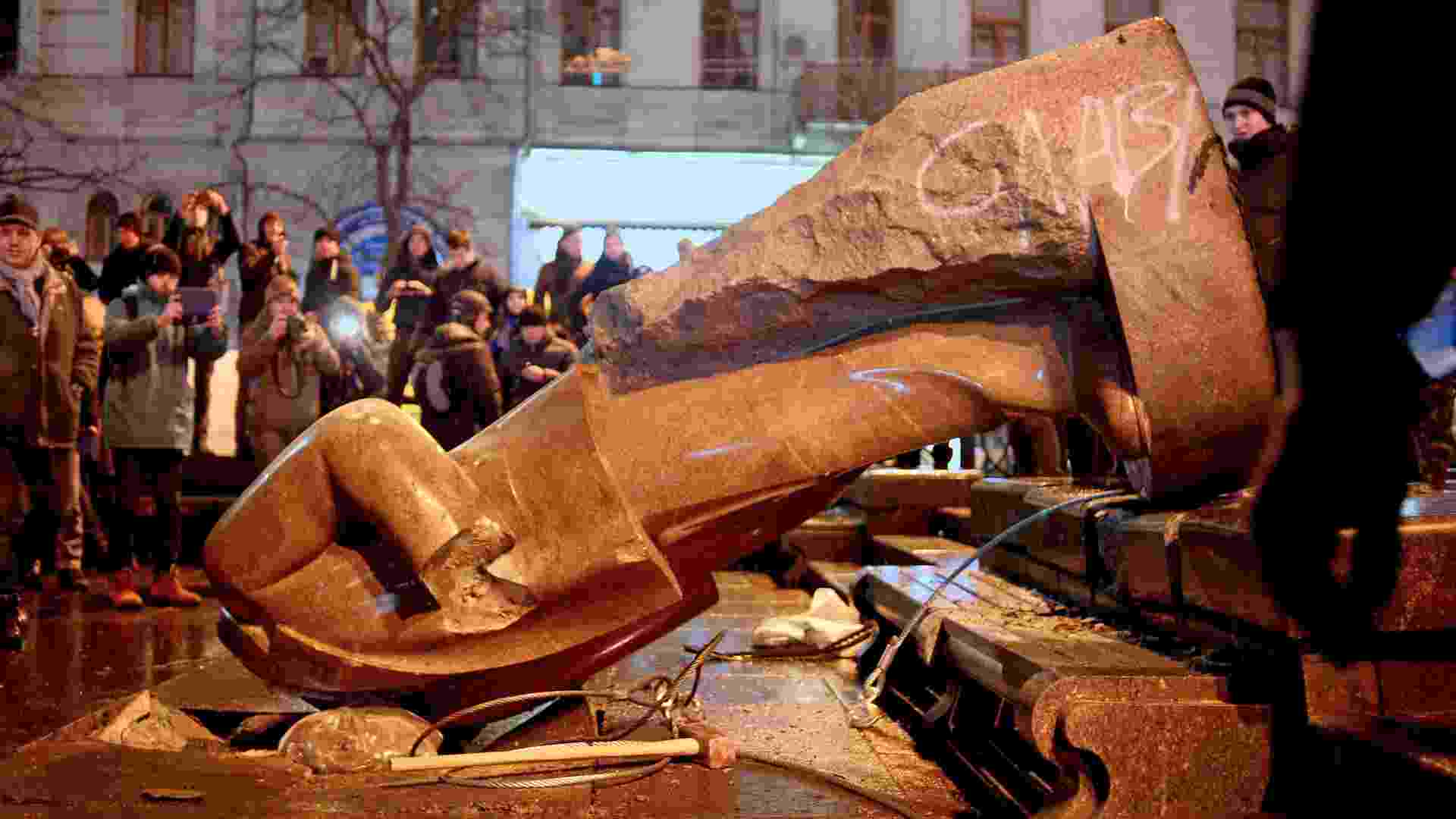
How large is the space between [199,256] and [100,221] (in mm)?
15267

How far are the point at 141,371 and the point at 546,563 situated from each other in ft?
16.5

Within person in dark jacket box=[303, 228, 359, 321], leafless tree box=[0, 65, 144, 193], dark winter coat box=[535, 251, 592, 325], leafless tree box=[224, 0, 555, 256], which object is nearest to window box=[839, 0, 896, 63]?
leafless tree box=[224, 0, 555, 256]

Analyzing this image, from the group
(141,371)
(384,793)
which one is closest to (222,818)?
(384,793)

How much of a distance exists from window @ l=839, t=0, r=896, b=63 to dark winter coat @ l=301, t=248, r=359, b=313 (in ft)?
48.3

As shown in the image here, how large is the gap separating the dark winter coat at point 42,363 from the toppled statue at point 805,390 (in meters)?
4.13

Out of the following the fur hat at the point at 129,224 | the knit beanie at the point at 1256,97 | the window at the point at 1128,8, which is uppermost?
the window at the point at 1128,8

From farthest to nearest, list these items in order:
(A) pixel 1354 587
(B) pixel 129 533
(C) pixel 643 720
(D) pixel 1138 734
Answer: (B) pixel 129 533
(C) pixel 643 720
(D) pixel 1138 734
(A) pixel 1354 587

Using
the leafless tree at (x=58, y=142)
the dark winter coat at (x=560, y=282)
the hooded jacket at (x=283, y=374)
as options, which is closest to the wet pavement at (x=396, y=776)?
the hooded jacket at (x=283, y=374)

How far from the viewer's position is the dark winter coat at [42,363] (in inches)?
254

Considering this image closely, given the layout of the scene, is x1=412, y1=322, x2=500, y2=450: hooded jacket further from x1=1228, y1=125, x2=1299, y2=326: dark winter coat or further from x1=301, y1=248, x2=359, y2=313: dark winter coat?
x1=1228, y1=125, x2=1299, y2=326: dark winter coat

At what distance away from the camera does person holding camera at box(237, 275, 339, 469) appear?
825 centimetres

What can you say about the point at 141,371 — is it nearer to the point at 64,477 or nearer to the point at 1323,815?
the point at 64,477

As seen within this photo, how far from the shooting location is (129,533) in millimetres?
6691

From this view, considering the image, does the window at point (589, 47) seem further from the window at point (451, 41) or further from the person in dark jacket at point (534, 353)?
the person in dark jacket at point (534, 353)
